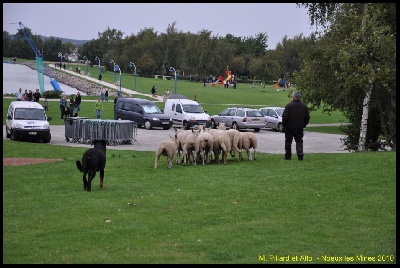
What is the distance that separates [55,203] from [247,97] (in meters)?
76.0

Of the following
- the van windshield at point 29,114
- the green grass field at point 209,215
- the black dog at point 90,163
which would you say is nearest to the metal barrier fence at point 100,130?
the van windshield at point 29,114

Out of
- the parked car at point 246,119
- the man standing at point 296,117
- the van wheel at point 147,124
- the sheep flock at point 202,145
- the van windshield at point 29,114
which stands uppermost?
the man standing at point 296,117

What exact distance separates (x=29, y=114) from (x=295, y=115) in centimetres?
2050

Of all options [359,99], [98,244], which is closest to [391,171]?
[98,244]

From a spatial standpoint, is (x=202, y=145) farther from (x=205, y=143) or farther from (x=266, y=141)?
(x=266, y=141)

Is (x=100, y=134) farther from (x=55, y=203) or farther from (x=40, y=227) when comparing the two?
(x=40, y=227)

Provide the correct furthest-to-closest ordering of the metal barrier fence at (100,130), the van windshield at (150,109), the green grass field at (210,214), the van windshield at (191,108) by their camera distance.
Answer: the van windshield at (191,108), the van windshield at (150,109), the metal barrier fence at (100,130), the green grass field at (210,214)

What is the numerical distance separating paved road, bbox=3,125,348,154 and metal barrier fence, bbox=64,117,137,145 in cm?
44

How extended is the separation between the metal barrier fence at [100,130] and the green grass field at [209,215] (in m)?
14.9

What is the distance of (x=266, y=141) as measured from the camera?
1585 inches

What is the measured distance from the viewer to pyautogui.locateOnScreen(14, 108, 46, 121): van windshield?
36969 millimetres

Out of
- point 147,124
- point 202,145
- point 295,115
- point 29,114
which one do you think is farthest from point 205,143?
point 147,124

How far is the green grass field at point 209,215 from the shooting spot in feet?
31.4

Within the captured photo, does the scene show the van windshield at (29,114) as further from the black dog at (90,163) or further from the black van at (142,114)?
the black dog at (90,163)
